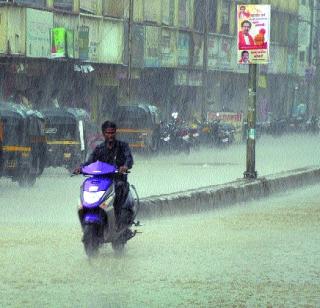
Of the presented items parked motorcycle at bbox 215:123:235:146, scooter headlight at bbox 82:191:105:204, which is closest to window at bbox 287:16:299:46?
parked motorcycle at bbox 215:123:235:146

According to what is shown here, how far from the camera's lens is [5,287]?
10531 millimetres

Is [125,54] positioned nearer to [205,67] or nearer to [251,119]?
[205,67]

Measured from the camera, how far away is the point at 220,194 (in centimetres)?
2123

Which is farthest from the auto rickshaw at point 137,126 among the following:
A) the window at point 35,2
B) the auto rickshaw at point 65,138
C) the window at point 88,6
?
the window at point 88,6

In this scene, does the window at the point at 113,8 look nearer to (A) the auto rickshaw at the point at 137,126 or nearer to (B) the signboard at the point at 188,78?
(B) the signboard at the point at 188,78

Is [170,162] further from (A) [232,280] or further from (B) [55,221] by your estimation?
(A) [232,280]

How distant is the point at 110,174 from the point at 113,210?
1.35ft

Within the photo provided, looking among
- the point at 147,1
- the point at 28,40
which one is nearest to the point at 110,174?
the point at 28,40

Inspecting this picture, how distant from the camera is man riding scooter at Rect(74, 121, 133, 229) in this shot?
1345 centimetres

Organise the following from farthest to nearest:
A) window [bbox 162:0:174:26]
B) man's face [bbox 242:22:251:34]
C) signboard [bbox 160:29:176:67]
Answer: window [bbox 162:0:174:26] → signboard [bbox 160:29:176:67] → man's face [bbox 242:22:251:34]

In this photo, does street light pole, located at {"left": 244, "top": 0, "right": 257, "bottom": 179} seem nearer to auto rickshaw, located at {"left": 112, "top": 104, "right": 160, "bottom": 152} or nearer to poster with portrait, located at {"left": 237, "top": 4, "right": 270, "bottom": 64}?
poster with portrait, located at {"left": 237, "top": 4, "right": 270, "bottom": 64}

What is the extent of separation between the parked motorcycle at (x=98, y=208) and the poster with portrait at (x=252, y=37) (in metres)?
11.9

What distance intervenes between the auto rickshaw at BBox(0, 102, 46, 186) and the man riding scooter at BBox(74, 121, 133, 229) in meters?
10.5

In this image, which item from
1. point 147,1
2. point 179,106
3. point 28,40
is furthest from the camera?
point 179,106
